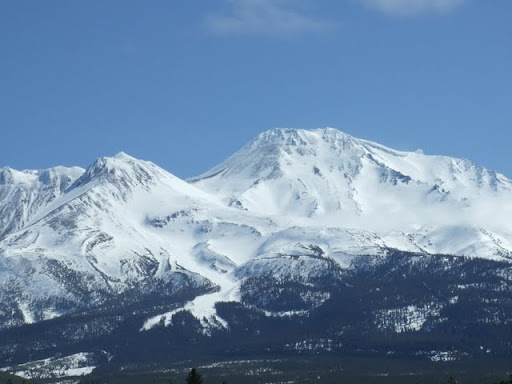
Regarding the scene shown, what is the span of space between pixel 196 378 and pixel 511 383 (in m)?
45.7

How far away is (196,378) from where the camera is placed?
15538cm

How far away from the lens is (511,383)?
166125 mm

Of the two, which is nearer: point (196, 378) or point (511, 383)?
point (196, 378)
